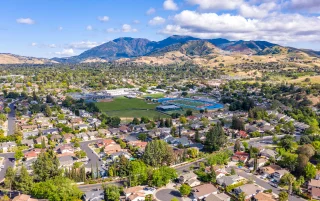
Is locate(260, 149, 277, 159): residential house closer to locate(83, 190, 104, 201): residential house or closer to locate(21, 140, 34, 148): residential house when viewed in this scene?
locate(83, 190, 104, 201): residential house

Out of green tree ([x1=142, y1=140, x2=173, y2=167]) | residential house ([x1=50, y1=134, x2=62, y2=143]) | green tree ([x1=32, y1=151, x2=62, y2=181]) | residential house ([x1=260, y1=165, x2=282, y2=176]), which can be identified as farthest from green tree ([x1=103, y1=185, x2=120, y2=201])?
residential house ([x1=50, y1=134, x2=62, y2=143])

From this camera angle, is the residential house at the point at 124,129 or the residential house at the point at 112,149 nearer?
the residential house at the point at 112,149

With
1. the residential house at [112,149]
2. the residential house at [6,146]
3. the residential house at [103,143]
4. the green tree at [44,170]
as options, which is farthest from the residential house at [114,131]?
the green tree at [44,170]

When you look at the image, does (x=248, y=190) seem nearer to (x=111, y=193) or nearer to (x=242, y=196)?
(x=242, y=196)

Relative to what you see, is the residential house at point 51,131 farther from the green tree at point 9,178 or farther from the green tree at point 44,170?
the green tree at point 9,178

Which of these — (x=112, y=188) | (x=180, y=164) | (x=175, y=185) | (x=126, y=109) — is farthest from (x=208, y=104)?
(x=112, y=188)

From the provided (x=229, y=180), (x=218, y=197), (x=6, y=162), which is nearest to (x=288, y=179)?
(x=229, y=180)
